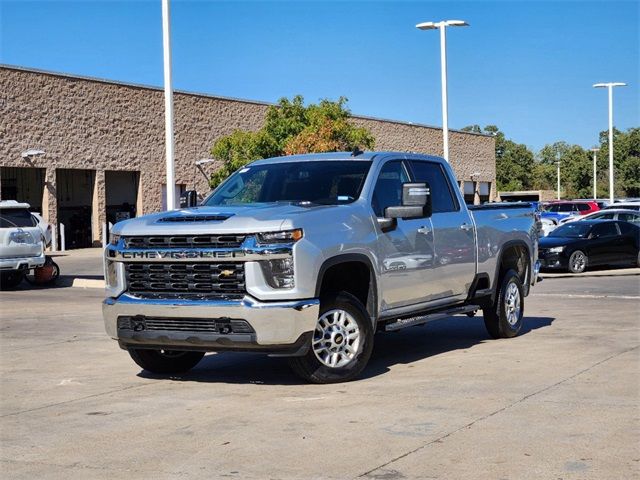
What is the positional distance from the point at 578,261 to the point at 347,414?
19093 millimetres

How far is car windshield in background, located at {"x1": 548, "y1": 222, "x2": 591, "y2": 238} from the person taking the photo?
85.6ft

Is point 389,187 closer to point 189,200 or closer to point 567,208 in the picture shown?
point 189,200

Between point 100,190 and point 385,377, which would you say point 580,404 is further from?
point 100,190

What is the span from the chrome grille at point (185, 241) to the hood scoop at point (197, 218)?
0.21 meters

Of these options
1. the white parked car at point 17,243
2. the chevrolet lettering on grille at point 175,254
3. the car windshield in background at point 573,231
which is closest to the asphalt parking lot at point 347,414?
the chevrolet lettering on grille at point 175,254

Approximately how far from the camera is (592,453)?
6.17 meters

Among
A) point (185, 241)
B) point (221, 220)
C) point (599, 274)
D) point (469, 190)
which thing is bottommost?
point (599, 274)

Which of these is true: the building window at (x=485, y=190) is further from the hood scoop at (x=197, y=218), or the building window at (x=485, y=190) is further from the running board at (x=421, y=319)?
the hood scoop at (x=197, y=218)

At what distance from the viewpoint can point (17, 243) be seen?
2266cm

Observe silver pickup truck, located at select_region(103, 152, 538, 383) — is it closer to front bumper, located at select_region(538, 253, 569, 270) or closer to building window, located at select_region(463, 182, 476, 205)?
front bumper, located at select_region(538, 253, 569, 270)

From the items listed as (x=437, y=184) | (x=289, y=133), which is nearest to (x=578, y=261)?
(x=437, y=184)

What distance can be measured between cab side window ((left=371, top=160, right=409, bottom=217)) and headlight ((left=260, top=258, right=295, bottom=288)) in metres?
1.57

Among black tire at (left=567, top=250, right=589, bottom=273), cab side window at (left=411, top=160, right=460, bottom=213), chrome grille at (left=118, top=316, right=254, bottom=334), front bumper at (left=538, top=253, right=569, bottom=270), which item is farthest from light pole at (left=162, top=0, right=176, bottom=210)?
chrome grille at (left=118, top=316, right=254, bottom=334)

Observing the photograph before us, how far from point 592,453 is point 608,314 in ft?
28.2
